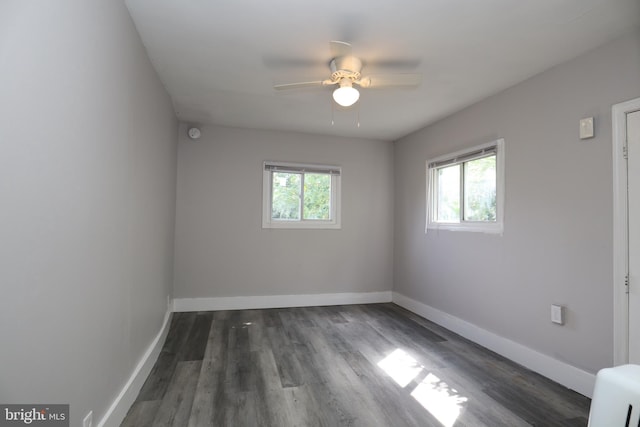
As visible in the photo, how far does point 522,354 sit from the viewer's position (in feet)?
8.93

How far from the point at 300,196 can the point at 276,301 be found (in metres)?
1.49

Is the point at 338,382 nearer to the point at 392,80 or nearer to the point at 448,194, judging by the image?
the point at 392,80

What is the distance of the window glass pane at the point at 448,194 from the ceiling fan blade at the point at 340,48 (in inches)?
85.7

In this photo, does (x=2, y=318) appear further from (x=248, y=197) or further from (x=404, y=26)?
(x=248, y=197)

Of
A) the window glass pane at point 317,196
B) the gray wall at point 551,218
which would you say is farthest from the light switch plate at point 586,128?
the window glass pane at point 317,196

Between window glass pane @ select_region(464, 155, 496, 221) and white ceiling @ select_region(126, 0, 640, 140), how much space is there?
66 centimetres

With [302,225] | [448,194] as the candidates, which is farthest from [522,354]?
[302,225]

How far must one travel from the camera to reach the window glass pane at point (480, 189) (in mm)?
3182

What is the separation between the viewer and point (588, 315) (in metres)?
2.26

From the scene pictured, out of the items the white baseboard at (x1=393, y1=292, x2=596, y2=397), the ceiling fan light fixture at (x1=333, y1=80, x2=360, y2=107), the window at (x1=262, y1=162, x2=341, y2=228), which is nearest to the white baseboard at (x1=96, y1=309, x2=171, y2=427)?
the window at (x1=262, y1=162, x2=341, y2=228)

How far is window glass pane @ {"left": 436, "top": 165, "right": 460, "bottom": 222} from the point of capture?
12.2ft

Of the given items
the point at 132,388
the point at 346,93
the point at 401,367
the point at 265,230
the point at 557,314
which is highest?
the point at 346,93

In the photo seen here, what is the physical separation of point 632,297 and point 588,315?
317 millimetres

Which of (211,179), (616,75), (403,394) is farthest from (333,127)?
(403,394)
